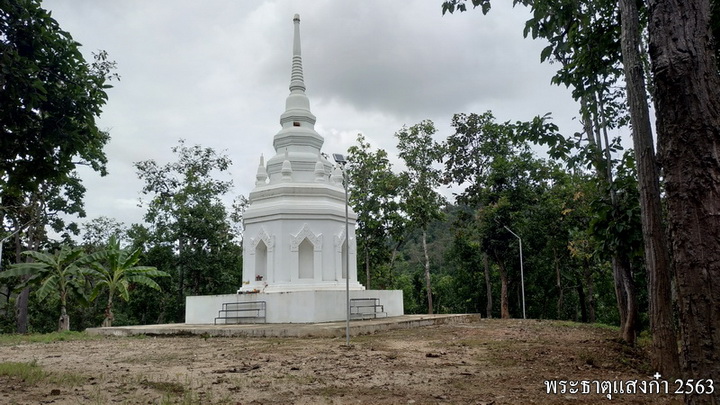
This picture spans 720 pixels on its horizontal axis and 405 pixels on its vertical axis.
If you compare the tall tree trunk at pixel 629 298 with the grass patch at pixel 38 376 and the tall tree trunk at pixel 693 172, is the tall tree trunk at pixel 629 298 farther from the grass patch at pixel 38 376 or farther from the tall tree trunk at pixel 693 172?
the grass patch at pixel 38 376

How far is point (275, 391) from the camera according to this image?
18.6ft

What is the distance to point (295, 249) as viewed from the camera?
17.0 metres

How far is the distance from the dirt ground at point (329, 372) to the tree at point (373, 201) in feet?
45.3

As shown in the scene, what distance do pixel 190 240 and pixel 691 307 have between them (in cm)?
2536

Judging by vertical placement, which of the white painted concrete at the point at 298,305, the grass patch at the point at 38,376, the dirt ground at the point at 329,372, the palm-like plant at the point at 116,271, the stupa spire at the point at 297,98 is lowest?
the dirt ground at the point at 329,372

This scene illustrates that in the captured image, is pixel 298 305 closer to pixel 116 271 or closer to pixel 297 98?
pixel 116 271

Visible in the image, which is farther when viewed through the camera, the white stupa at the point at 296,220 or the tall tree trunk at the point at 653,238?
the white stupa at the point at 296,220

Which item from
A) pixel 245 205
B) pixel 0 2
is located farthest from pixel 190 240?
pixel 0 2

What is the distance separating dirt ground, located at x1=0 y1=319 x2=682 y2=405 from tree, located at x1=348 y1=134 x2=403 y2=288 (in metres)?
13.8

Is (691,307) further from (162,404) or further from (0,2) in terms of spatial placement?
(0,2)

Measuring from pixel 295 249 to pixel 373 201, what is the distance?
332 inches

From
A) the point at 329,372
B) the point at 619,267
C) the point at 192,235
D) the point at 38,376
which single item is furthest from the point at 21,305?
the point at 619,267

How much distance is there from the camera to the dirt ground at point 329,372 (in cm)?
527

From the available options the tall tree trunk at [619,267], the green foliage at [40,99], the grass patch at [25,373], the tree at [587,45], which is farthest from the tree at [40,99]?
the tall tree trunk at [619,267]
